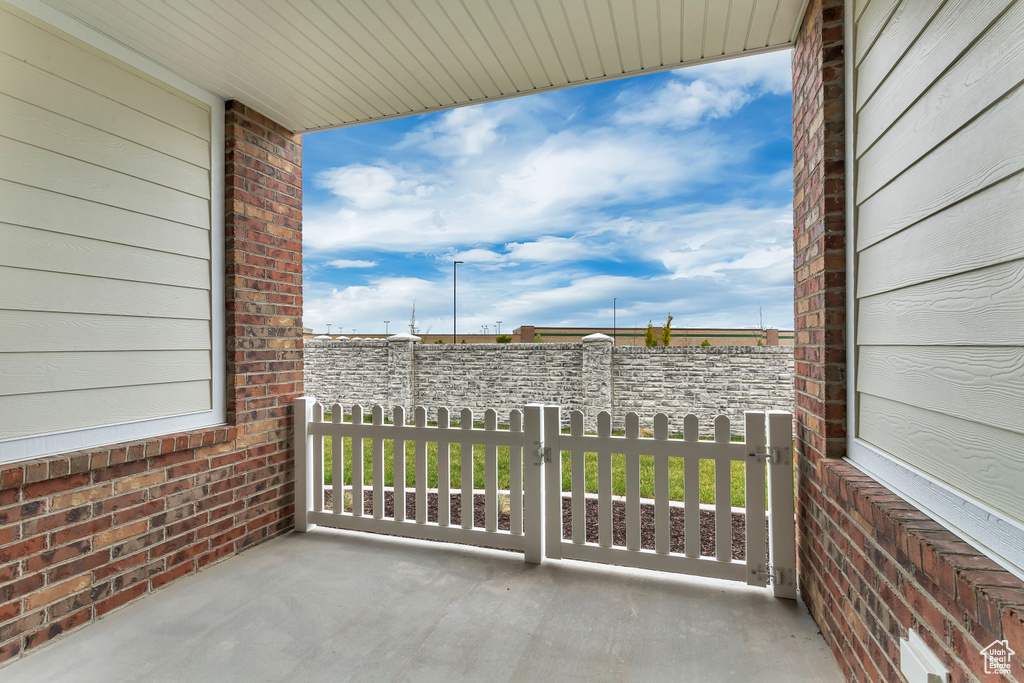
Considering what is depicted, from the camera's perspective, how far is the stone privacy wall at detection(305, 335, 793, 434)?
748 cm

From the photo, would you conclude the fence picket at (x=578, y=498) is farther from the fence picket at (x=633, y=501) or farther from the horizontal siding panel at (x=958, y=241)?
the horizontal siding panel at (x=958, y=241)

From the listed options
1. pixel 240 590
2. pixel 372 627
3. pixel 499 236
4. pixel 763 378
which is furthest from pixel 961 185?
pixel 499 236

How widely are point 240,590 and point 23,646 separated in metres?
0.75

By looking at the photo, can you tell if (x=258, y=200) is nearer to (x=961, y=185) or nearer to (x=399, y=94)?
(x=399, y=94)

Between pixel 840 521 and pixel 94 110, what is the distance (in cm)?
348

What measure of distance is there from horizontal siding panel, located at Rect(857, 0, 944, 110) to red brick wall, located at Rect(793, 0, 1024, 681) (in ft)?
0.67

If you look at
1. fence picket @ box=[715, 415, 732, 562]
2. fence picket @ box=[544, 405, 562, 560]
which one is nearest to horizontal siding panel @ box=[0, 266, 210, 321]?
fence picket @ box=[544, 405, 562, 560]

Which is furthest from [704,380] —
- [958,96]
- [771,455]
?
[958,96]

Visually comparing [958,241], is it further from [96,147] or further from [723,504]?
[96,147]

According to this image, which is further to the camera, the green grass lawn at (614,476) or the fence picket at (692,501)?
the green grass lawn at (614,476)

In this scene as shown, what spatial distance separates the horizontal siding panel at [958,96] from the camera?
2.96 ft

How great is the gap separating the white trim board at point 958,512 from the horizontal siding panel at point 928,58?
973 millimetres

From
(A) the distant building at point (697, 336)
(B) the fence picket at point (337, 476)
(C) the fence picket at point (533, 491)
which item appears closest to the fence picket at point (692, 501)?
(C) the fence picket at point (533, 491)

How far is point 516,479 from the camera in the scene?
269 centimetres
